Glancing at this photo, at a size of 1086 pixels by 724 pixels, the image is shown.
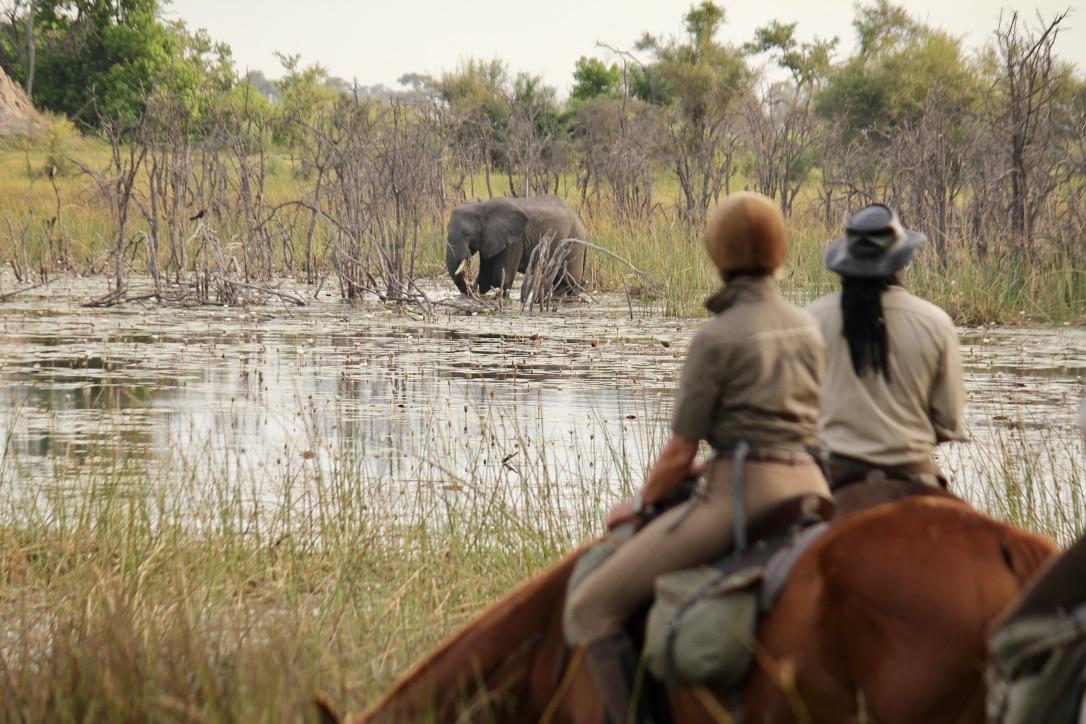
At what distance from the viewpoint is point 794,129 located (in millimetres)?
15477

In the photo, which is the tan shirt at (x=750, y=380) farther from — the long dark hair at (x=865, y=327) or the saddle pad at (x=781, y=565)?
the long dark hair at (x=865, y=327)

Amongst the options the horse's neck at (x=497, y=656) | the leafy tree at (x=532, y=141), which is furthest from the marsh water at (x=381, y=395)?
the leafy tree at (x=532, y=141)

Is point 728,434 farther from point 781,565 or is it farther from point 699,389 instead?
point 781,565

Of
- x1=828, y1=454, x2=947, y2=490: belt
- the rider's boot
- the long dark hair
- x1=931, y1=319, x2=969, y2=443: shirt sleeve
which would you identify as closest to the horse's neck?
the rider's boot

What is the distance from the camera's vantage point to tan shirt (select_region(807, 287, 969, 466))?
3.08m

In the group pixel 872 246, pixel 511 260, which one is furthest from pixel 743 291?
pixel 511 260

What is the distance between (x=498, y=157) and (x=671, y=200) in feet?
17.9

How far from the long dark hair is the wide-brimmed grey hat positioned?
5 cm

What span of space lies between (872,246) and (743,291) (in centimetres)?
91

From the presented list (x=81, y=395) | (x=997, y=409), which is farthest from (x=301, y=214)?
(x=997, y=409)

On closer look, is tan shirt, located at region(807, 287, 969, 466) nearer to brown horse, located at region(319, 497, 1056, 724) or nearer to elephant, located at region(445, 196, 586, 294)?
brown horse, located at region(319, 497, 1056, 724)

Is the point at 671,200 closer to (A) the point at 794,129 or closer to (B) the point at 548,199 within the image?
(B) the point at 548,199

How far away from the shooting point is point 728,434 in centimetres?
243

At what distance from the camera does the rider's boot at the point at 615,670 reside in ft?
7.77
